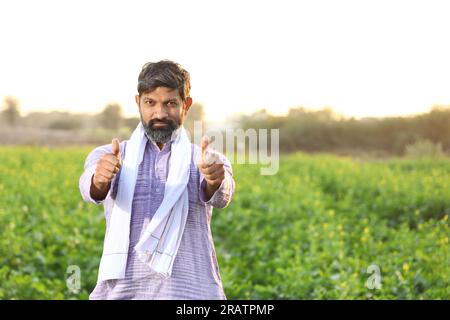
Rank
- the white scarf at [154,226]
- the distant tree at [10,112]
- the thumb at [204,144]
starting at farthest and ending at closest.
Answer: the distant tree at [10,112], the white scarf at [154,226], the thumb at [204,144]

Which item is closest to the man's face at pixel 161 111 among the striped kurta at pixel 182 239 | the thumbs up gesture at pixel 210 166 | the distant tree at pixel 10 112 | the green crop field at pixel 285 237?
the striped kurta at pixel 182 239

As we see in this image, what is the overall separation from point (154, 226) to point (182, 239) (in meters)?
0.14

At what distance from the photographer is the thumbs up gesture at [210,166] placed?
203 centimetres

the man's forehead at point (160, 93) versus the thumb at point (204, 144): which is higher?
the man's forehead at point (160, 93)

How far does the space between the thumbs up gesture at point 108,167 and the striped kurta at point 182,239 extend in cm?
10

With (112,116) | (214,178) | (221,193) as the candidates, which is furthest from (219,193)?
(112,116)

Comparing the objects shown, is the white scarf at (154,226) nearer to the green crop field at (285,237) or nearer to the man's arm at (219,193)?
the man's arm at (219,193)

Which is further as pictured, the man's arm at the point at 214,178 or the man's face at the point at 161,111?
the man's face at the point at 161,111

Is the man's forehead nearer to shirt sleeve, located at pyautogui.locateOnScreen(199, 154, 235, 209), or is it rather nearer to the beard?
the beard

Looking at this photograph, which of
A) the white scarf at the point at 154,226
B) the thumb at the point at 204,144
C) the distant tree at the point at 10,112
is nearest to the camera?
the thumb at the point at 204,144

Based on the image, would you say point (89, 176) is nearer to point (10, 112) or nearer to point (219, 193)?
point (219, 193)

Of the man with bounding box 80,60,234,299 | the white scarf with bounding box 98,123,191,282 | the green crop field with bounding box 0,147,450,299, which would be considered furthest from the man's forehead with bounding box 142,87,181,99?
the green crop field with bounding box 0,147,450,299

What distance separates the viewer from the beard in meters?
2.24

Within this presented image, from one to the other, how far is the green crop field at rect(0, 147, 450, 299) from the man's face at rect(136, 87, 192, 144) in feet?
9.02
